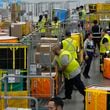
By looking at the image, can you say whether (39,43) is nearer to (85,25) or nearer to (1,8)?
(85,25)

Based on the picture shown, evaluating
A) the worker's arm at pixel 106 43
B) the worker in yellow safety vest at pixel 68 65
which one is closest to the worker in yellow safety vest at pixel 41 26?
the worker's arm at pixel 106 43

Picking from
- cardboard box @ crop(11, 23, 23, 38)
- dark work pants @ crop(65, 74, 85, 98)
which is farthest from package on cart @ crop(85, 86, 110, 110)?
cardboard box @ crop(11, 23, 23, 38)

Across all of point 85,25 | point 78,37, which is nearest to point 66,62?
point 78,37

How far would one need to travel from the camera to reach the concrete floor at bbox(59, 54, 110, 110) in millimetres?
10852

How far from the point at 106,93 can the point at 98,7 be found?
68.8 ft

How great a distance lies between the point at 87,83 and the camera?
13.8m

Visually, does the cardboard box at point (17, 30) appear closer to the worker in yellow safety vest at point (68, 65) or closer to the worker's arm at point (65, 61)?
the worker in yellow safety vest at point (68, 65)

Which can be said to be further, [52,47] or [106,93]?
[52,47]

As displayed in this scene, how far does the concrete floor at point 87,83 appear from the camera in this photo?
35.6 feet

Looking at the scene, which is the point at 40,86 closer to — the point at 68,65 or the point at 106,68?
the point at 68,65

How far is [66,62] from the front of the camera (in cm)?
1059

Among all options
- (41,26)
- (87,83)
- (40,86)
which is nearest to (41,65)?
(40,86)

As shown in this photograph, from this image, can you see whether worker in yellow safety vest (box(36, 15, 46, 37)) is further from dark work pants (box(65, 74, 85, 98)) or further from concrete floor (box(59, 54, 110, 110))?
dark work pants (box(65, 74, 85, 98))

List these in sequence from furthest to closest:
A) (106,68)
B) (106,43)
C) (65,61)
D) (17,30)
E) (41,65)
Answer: (17,30) → (106,43) → (106,68) → (41,65) → (65,61)
